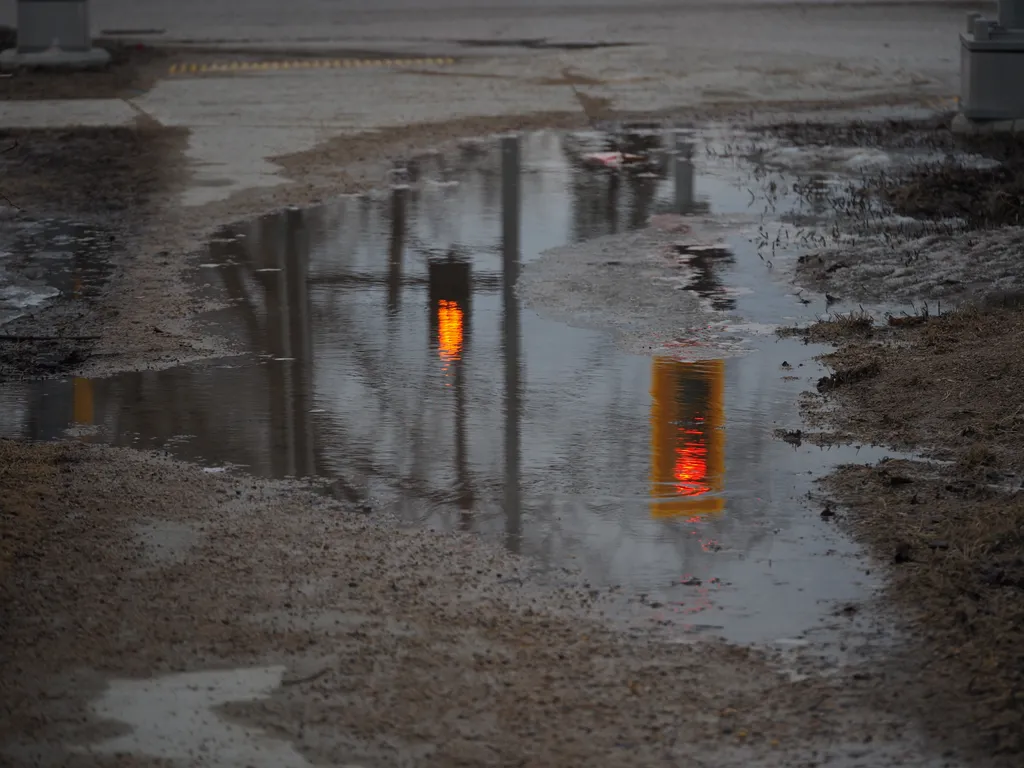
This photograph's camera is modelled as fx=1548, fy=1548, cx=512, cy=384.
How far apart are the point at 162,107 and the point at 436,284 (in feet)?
26.6

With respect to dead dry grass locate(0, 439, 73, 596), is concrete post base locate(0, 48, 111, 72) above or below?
above

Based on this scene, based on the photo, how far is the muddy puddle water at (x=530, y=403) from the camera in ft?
18.3

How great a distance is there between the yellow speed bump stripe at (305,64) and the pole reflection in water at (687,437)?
12.6 m

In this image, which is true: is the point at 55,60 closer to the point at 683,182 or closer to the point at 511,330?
the point at 683,182

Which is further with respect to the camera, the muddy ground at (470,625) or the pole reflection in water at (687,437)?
the pole reflection in water at (687,437)

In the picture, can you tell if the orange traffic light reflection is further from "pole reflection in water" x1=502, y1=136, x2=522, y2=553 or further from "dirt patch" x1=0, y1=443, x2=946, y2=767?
"dirt patch" x1=0, y1=443, x2=946, y2=767

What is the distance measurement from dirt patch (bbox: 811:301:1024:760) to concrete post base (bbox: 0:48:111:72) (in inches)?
546

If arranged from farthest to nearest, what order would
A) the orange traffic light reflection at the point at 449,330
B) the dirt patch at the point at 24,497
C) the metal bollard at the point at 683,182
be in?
1. the metal bollard at the point at 683,182
2. the orange traffic light reflection at the point at 449,330
3. the dirt patch at the point at 24,497

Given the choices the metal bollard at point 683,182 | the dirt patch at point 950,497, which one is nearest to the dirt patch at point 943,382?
the dirt patch at point 950,497

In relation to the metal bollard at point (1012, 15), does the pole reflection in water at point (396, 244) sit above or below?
below

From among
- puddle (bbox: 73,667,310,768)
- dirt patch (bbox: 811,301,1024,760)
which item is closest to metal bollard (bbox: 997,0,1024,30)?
dirt patch (bbox: 811,301,1024,760)

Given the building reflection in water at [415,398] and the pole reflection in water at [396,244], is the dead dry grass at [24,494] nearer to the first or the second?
the building reflection in water at [415,398]

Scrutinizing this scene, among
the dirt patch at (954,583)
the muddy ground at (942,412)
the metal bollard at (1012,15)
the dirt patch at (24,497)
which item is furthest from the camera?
the metal bollard at (1012,15)

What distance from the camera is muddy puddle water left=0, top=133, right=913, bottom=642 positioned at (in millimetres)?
5590
